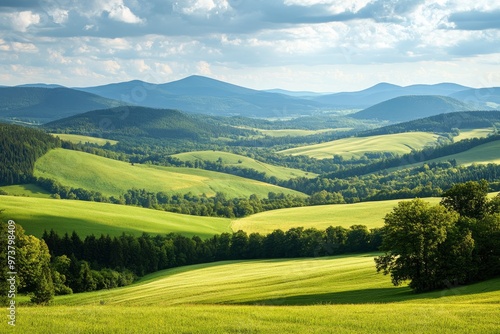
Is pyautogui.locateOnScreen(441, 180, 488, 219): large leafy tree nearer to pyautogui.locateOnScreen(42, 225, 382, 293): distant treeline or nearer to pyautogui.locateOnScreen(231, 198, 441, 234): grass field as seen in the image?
pyautogui.locateOnScreen(42, 225, 382, 293): distant treeline

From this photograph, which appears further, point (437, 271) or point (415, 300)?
point (437, 271)

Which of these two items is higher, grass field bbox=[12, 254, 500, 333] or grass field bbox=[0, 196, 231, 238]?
grass field bbox=[0, 196, 231, 238]

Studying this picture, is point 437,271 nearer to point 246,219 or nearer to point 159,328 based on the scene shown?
point 159,328

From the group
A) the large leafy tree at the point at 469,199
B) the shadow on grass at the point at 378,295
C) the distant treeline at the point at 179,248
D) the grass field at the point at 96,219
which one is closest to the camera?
the shadow on grass at the point at 378,295

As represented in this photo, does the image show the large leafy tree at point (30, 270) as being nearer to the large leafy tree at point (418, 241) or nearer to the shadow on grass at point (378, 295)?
the shadow on grass at point (378, 295)

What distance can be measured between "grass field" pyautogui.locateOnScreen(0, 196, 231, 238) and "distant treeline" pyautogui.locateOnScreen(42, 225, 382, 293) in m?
10.7

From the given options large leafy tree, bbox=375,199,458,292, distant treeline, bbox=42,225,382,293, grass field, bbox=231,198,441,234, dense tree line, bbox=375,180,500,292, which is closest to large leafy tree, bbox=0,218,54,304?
distant treeline, bbox=42,225,382,293

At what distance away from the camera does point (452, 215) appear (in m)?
53.4

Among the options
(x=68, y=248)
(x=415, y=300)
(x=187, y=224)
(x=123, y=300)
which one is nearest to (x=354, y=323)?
(x=415, y=300)

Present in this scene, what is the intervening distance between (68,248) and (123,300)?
157 ft

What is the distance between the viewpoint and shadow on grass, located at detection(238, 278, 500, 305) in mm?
44156

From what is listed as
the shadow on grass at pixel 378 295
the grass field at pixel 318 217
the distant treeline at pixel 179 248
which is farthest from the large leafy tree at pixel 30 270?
the grass field at pixel 318 217

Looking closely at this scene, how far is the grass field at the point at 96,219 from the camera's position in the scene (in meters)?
121

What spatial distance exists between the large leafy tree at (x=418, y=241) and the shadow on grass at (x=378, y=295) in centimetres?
171
